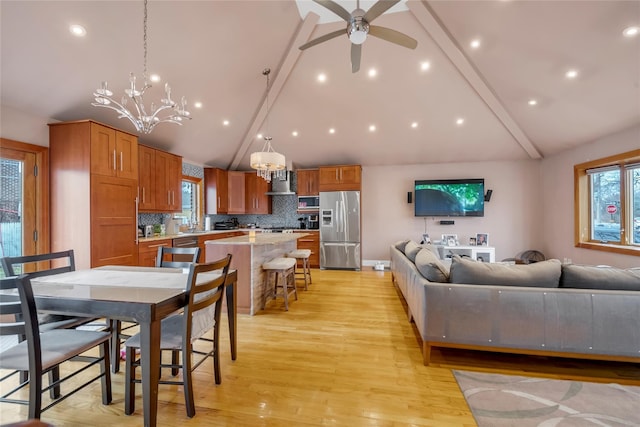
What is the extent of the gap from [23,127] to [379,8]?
403 cm

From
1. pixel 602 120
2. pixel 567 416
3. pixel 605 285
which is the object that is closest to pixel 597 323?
pixel 605 285

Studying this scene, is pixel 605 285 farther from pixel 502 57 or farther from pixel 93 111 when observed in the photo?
pixel 93 111

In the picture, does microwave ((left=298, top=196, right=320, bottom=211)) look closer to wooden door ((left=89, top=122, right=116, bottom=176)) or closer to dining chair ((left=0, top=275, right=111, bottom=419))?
wooden door ((left=89, top=122, right=116, bottom=176))

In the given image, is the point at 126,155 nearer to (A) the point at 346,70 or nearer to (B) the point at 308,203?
(A) the point at 346,70

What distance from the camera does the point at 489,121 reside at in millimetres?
4941

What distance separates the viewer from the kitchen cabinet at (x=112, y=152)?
3.31 m

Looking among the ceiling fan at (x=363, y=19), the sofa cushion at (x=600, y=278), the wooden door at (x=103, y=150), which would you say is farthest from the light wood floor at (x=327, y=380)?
the ceiling fan at (x=363, y=19)

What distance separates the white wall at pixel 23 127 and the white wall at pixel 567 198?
768cm

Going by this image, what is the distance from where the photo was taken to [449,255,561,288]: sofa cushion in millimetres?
2188

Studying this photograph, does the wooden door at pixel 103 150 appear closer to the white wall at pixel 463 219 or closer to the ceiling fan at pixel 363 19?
the ceiling fan at pixel 363 19

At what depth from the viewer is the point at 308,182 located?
21.5ft

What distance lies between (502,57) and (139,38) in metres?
4.38

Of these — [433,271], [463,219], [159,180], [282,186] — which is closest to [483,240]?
[463,219]

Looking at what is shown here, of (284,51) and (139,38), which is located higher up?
(284,51)
